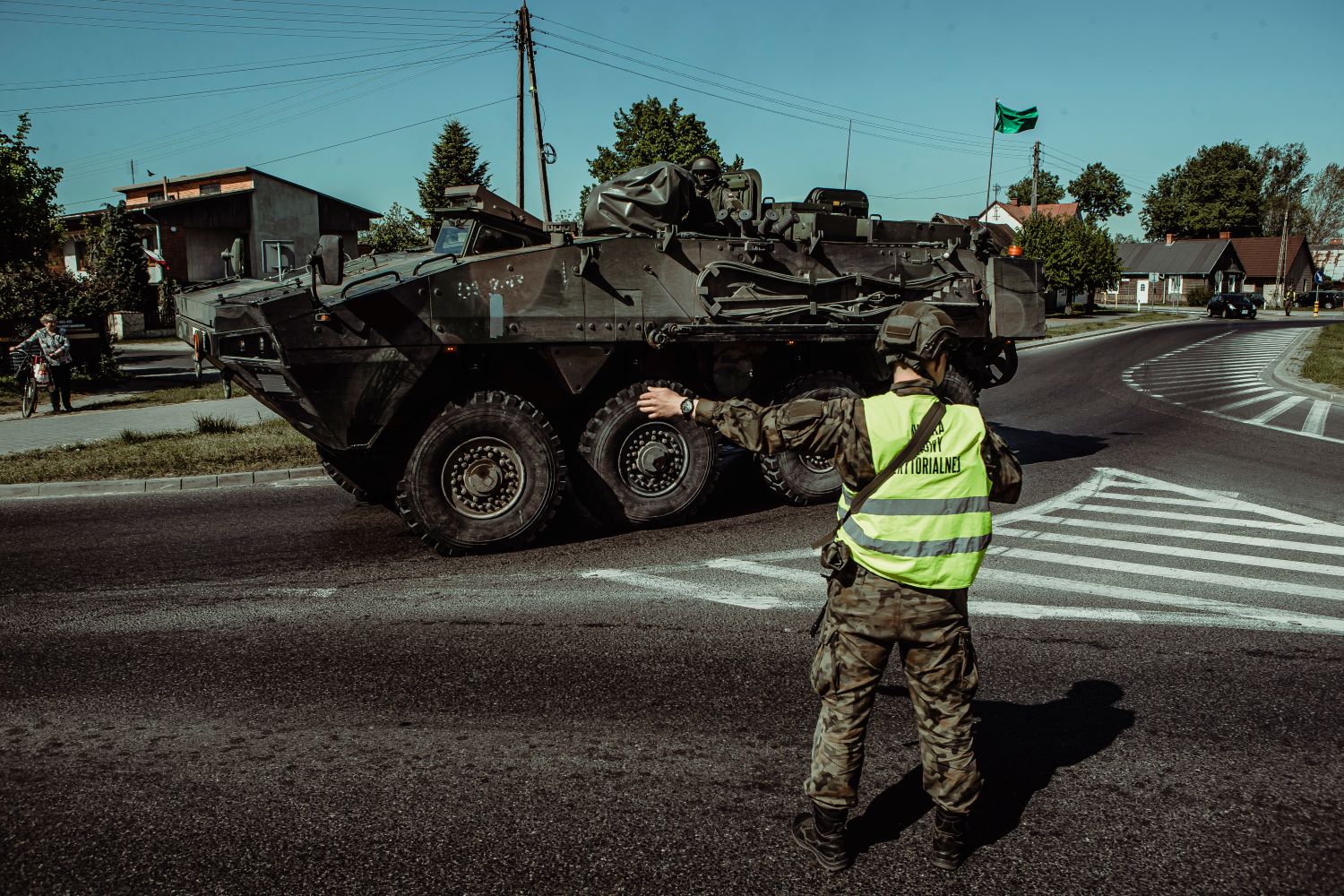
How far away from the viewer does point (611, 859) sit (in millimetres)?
3658

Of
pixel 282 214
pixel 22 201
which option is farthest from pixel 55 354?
pixel 282 214

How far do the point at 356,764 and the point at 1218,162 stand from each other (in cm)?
11220

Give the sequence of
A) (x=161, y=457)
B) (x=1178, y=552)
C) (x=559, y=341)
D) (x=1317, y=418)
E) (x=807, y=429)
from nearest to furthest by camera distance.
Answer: (x=807, y=429)
(x=1178, y=552)
(x=559, y=341)
(x=161, y=457)
(x=1317, y=418)

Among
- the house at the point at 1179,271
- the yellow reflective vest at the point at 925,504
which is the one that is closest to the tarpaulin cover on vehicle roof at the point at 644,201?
the yellow reflective vest at the point at 925,504

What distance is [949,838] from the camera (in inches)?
141

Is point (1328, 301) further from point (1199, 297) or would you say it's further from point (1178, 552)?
point (1178, 552)

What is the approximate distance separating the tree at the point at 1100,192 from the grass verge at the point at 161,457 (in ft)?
390

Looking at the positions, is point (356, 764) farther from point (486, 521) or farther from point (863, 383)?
point (863, 383)

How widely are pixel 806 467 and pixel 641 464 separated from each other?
1745 millimetres

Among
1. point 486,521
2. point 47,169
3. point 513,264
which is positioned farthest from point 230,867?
point 47,169

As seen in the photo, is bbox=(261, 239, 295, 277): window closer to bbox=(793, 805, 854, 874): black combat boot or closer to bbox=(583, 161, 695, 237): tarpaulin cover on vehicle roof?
bbox=(583, 161, 695, 237): tarpaulin cover on vehicle roof

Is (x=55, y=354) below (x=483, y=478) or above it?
above

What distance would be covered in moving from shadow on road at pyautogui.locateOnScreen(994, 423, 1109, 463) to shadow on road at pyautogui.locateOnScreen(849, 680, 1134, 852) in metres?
7.74

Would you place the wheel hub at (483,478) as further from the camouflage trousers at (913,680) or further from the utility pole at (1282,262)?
the utility pole at (1282,262)
